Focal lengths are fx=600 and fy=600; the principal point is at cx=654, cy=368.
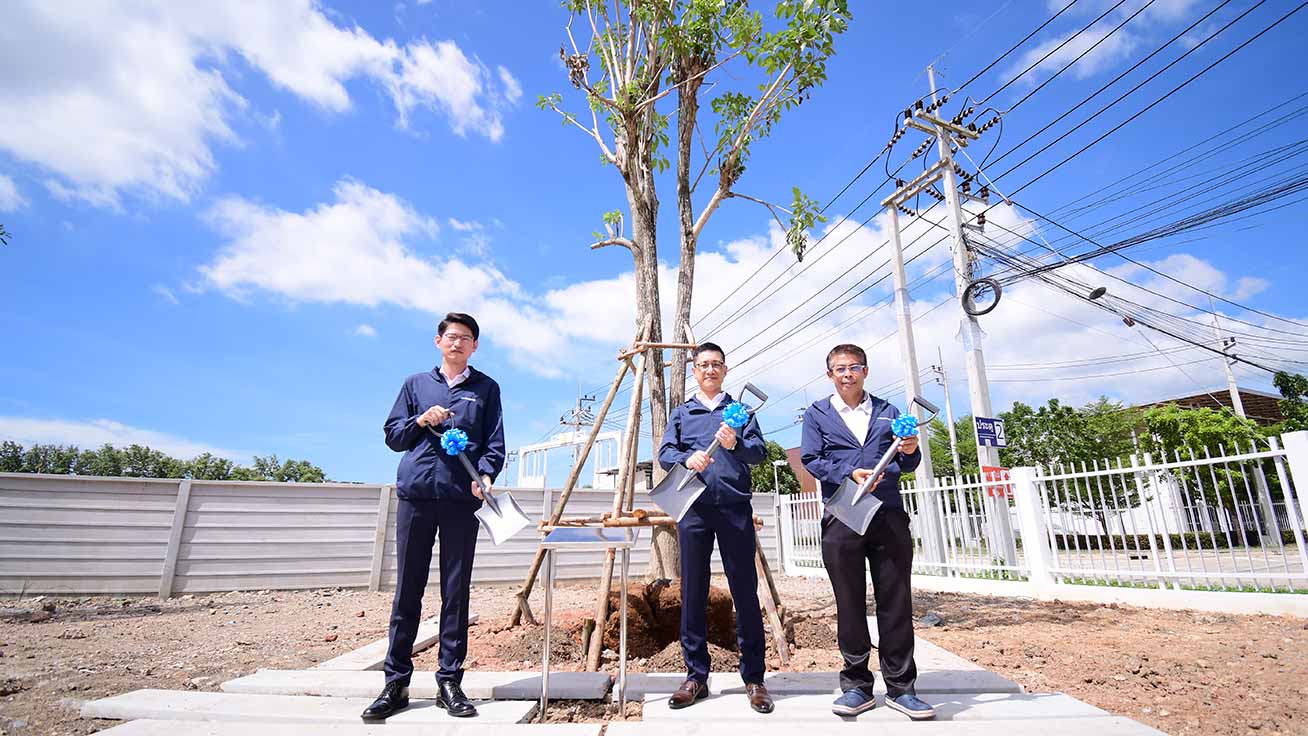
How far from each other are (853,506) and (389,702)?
2.27 m

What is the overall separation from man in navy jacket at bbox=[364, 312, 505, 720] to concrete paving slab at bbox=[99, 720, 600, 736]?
186 millimetres

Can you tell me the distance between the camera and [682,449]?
3.30 m

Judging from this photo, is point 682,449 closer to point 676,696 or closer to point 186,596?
point 676,696

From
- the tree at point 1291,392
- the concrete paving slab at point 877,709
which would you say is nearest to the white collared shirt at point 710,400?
the concrete paving slab at point 877,709

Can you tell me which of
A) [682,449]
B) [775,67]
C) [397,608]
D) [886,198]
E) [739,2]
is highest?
[886,198]

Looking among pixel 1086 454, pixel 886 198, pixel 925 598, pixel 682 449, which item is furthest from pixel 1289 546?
pixel 682 449

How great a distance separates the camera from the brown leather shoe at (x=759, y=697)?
8.80 feet

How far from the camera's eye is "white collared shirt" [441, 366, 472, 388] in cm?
319

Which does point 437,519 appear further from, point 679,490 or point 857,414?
point 857,414

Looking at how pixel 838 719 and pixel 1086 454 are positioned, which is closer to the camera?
pixel 838 719

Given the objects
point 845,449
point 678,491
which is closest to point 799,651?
point 845,449

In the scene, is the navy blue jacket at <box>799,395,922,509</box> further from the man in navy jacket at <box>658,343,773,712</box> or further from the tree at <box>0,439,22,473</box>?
the tree at <box>0,439,22,473</box>

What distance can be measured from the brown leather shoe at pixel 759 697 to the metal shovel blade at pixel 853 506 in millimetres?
858

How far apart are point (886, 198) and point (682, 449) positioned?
38.2 ft
